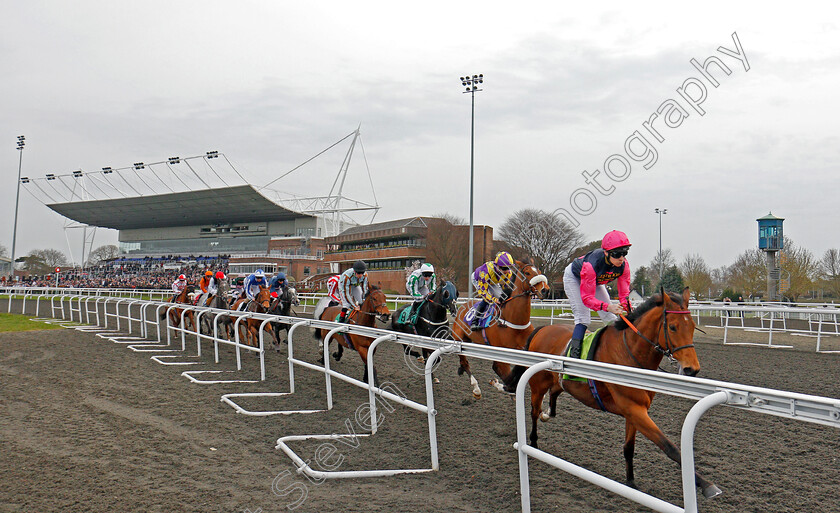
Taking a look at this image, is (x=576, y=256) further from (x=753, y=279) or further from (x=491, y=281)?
(x=491, y=281)

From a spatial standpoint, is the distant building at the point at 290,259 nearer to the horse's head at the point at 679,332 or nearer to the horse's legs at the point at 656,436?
the horse's head at the point at 679,332

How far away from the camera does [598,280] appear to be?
4.96 meters

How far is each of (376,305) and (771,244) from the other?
38450mm

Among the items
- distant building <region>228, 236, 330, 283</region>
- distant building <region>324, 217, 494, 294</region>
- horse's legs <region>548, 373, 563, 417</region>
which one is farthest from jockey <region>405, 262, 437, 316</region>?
distant building <region>228, 236, 330, 283</region>

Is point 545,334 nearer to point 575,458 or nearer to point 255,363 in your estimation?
point 575,458

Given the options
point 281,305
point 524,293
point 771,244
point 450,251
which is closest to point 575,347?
point 524,293

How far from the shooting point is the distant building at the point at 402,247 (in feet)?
137

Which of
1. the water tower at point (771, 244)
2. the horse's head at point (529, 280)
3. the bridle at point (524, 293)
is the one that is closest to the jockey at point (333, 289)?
the bridle at point (524, 293)

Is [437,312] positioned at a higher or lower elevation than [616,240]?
lower

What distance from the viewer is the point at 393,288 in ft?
168

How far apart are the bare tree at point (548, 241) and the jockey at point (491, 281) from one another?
87.8ft

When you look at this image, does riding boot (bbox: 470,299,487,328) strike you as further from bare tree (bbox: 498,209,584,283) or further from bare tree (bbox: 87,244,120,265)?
bare tree (bbox: 87,244,120,265)

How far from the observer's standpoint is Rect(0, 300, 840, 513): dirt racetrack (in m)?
3.63

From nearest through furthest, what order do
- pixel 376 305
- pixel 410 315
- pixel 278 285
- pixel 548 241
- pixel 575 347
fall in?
pixel 575 347 → pixel 376 305 → pixel 410 315 → pixel 278 285 → pixel 548 241
